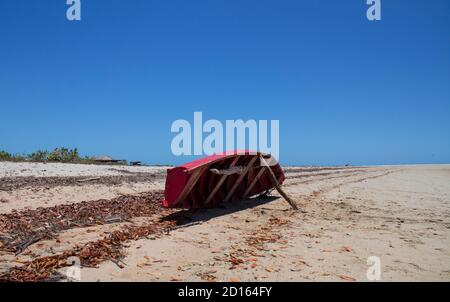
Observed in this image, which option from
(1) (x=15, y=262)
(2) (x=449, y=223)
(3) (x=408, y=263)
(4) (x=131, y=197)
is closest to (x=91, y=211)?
(4) (x=131, y=197)

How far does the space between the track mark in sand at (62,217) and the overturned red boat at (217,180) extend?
35.3 inches

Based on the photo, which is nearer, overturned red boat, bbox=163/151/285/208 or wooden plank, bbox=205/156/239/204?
overturned red boat, bbox=163/151/285/208

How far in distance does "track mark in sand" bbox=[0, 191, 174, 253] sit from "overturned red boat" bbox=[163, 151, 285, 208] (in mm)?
896

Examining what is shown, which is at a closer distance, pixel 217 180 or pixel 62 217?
pixel 62 217

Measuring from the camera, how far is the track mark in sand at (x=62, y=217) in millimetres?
6162

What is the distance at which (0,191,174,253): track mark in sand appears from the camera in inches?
243

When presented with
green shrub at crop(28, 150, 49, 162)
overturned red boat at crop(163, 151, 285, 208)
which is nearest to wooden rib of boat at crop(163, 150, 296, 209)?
overturned red boat at crop(163, 151, 285, 208)

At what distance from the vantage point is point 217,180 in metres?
10.1

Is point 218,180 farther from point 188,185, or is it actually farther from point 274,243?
point 274,243

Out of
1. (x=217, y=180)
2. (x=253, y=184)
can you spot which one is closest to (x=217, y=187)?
(x=217, y=180)

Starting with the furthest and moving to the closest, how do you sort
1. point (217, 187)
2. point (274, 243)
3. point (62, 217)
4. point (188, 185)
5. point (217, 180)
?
point (217, 180) < point (217, 187) < point (188, 185) < point (62, 217) < point (274, 243)

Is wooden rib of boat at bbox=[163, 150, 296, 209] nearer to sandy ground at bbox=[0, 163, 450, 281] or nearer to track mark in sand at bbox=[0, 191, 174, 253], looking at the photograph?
sandy ground at bbox=[0, 163, 450, 281]

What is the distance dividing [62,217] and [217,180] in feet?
13.8

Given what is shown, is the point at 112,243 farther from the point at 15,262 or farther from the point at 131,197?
the point at 131,197
